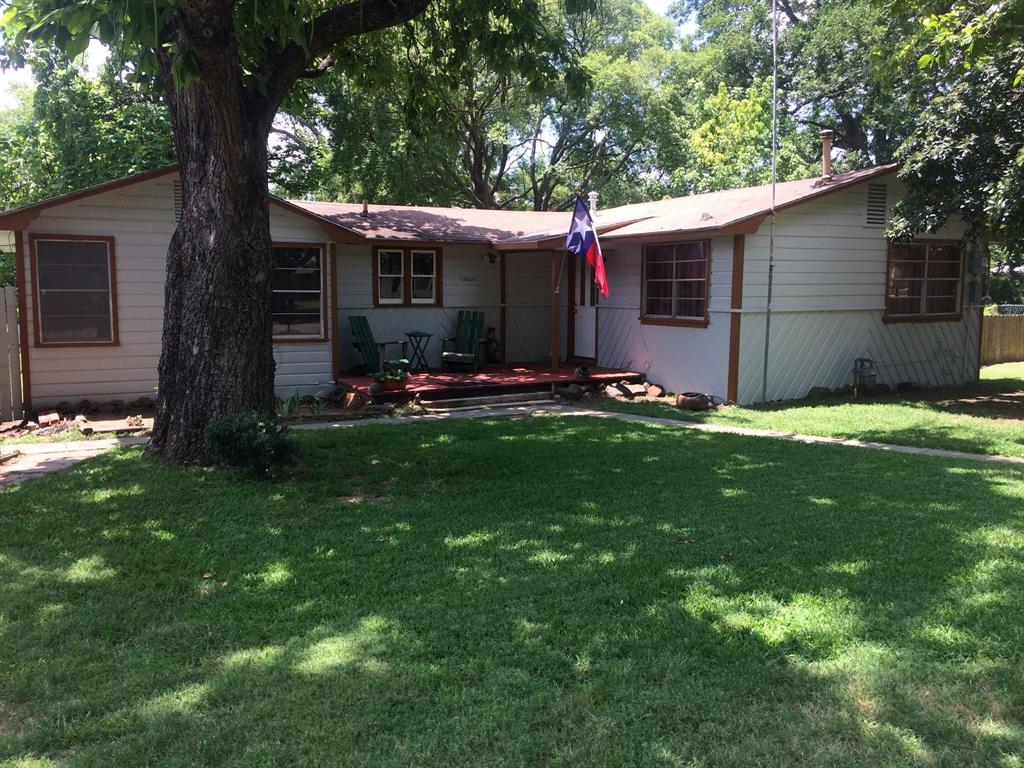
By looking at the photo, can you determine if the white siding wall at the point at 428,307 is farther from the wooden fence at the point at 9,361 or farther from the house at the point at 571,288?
the wooden fence at the point at 9,361

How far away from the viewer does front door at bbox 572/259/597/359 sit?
15.3m

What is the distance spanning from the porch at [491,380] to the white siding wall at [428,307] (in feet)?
3.18

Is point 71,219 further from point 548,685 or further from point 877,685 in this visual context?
point 877,685

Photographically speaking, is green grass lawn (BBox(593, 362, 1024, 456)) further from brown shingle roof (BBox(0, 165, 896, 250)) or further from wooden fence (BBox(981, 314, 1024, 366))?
wooden fence (BBox(981, 314, 1024, 366))

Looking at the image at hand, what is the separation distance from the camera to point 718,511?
6203 mm

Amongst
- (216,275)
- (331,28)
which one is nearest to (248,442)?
(216,275)

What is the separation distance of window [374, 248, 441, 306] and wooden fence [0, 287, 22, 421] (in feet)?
18.5

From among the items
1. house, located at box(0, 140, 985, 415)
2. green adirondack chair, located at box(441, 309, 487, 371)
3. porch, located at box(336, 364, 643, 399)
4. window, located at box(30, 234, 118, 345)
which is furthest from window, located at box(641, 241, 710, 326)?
window, located at box(30, 234, 118, 345)

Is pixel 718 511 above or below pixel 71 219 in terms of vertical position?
below

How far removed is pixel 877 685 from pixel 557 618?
1536mm

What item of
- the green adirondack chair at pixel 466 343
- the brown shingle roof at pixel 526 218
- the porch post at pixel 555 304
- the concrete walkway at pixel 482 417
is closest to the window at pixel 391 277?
the brown shingle roof at pixel 526 218

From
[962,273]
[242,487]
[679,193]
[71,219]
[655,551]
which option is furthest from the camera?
[679,193]

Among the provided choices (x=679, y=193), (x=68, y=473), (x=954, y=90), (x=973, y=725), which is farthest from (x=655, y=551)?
(x=679, y=193)

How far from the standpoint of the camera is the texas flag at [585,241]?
1217 centimetres
